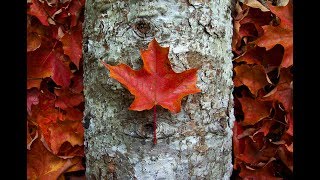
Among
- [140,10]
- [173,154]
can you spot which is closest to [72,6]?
[140,10]

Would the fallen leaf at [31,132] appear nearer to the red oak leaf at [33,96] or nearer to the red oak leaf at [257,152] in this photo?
the red oak leaf at [33,96]

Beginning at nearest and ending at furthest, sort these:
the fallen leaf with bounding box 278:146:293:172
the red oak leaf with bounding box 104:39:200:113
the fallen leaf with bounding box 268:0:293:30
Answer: the red oak leaf with bounding box 104:39:200:113
the fallen leaf with bounding box 268:0:293:30
the fallen leaf with bounding box 278:146:293:172

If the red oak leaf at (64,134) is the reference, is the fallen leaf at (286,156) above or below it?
below

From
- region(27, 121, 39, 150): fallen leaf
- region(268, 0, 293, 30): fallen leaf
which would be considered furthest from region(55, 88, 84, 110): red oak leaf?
region(268, 0, 293, 30): fallen leaf

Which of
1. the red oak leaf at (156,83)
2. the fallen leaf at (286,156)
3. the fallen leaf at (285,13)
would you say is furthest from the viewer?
the fallen leaf at (286,156)

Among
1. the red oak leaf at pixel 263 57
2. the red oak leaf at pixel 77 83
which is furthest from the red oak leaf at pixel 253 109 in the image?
the red oak leaf at pixel 77 83

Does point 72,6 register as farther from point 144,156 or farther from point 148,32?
point 144,156

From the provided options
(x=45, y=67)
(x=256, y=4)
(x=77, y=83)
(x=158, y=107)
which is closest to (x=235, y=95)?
(x=256, y=4)

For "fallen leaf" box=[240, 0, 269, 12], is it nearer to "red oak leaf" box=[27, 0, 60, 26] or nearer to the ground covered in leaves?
the ground covered in leaves
